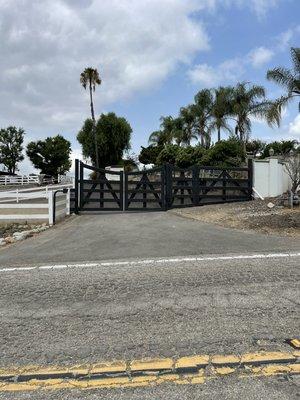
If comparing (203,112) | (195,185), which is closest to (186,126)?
(203,112)

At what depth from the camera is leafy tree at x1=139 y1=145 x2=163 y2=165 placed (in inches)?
2643

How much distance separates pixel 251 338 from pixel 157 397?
56.5 inches

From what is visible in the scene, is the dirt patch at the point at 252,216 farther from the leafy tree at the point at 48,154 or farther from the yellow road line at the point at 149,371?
the leafy tree at the point at 48,154

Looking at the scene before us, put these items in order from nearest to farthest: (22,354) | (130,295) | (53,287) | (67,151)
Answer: (22,354)
(130,295)
(53,287)
(67,151)

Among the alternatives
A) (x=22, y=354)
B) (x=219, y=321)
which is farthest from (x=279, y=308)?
(x=22, y=354)

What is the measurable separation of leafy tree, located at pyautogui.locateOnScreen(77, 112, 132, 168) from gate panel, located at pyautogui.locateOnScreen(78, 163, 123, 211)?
47.2 meters

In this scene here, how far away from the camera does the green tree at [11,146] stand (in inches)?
3204

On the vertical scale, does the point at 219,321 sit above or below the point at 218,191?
below

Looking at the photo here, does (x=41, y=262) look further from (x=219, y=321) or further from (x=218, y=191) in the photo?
(x=218, y=191)

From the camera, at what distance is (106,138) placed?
215 feet

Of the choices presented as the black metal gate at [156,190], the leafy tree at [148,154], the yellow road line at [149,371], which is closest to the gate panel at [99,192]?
the black metal gate at [156,190]

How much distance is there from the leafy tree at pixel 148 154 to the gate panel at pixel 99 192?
48565mm

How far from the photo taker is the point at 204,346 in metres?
4.30

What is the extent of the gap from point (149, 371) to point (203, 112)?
48219 millimetres
